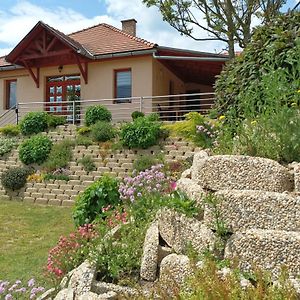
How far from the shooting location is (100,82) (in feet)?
61.5

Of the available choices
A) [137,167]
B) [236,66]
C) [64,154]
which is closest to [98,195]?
[236,66]

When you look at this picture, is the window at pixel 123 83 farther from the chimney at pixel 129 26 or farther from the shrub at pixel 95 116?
the chimney at pixel 129 26

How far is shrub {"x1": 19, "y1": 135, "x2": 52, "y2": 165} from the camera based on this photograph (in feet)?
42.4

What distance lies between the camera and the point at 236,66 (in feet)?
16.3

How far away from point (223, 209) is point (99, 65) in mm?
16686

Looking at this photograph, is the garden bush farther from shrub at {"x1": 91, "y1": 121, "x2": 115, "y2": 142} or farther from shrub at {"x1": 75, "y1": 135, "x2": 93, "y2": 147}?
shrub at {"x1": 75, "y1": 135, "x2": 93, "y2": 147}

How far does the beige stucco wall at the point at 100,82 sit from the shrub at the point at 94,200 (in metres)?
11.6

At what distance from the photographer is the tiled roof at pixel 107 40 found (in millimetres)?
18062

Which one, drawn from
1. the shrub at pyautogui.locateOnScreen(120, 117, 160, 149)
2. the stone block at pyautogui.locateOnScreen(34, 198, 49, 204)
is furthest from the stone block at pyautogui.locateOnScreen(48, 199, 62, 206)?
the shrub at pyautogui.locateOnScreen(120, 117, 160, 149)

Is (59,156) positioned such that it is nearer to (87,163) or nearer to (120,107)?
(87,163)

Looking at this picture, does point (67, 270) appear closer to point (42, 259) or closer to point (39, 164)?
point (42, 259)

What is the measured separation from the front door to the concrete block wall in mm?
6965

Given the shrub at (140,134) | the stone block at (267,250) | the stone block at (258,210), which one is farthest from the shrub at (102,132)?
the stone block at (267,250)

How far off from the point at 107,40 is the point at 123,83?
2724 mm
